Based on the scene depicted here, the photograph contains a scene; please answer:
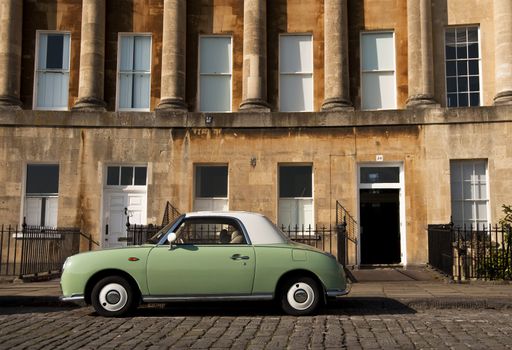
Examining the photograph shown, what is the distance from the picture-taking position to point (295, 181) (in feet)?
66.1

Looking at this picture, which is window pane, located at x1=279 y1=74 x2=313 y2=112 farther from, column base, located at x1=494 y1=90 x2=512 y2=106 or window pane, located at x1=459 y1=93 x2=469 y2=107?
column base, located at x1=494 y1=90 x2=512 y2=106

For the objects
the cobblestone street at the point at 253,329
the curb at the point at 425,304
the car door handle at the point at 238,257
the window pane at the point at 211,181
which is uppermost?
the window pane at the point at 211,181

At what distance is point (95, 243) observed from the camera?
64.2 feet

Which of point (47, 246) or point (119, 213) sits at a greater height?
point (119, 213)

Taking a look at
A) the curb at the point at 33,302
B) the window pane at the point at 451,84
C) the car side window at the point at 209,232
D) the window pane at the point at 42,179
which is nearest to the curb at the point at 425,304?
the car side window at the point at 209,232

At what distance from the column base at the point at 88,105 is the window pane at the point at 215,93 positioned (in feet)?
10.9

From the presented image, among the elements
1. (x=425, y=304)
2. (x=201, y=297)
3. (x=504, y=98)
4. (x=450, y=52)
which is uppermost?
(x=450, y=52)

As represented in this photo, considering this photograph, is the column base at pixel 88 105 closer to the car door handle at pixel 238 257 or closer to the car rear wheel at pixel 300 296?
the car door handle at pixel 238 257

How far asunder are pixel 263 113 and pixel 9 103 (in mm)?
8276

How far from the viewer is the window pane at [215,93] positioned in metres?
20.9

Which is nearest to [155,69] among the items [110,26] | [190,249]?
[110,26]

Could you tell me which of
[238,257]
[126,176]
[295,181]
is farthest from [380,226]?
[238,257]

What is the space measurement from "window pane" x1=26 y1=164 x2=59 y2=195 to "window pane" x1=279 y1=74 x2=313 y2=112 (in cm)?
774

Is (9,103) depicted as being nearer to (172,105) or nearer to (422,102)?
(172,105)
